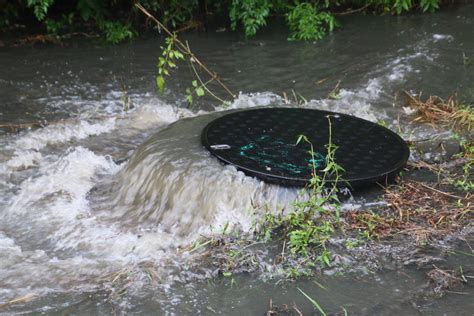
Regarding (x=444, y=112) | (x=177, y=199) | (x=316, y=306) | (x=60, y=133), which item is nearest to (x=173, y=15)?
(x=60, y=133)

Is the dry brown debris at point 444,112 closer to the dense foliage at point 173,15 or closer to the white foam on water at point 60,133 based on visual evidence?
the dense foliage at point 173,15

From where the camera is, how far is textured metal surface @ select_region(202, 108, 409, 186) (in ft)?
11.1

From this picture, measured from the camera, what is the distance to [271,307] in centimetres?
260

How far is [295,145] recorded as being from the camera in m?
3.68

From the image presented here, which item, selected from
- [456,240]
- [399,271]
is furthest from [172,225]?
[456,240]

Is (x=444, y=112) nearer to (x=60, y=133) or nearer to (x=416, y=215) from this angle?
(x=416, y=215)

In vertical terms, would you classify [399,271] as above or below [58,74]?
below

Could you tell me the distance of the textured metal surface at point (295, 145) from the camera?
3393 mm

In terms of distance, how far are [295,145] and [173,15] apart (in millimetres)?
4302

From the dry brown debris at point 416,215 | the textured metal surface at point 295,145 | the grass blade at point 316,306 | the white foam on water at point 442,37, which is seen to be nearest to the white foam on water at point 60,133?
the textured metal surface at point 295,145

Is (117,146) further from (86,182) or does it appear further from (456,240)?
(456,240)

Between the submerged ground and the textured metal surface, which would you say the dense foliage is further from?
the textured metal surface

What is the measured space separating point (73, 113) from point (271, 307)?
3.08 meters

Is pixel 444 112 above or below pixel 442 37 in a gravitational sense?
below
